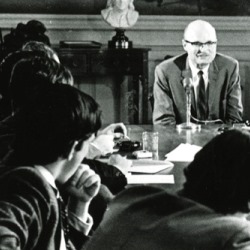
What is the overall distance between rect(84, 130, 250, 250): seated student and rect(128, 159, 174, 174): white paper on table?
1.03 m

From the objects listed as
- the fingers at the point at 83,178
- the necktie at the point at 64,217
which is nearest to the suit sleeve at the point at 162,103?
the fingers at the point at 83,178

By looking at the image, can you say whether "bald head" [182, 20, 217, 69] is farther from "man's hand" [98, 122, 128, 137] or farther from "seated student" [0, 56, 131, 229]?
"seated student" [0, 56, 131, 229]

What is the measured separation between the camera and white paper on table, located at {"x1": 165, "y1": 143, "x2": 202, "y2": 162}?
2.57 meters

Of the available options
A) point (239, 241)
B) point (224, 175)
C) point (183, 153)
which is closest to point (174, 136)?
point (183, 153)

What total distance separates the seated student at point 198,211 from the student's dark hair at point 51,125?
27cm

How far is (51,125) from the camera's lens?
150cm

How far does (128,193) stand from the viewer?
4.56 feet

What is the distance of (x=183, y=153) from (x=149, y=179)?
0.41 meters

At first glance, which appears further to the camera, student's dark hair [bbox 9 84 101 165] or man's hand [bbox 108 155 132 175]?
man's hand [bbox 108 155 132 175]

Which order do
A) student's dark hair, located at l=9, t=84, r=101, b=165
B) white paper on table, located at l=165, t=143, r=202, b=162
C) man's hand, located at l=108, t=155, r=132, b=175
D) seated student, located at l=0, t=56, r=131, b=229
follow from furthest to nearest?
white paper on table, located at l=165, t=143, r=202, b=162
man's hand, located at l=108, t=155, r=132, b=175
seated student, located at l=0, t=56, r=131, b=229
student's dark hair, located at l=9, t=84, r=101, b=165

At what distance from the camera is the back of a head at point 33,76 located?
2.17 metres

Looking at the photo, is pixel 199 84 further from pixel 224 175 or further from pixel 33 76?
pixel 224 175

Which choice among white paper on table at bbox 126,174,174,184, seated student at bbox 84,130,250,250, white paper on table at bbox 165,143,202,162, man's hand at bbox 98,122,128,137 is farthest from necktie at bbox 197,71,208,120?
seated student at bbox 84,130,250,250

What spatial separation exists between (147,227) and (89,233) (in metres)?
0.76
